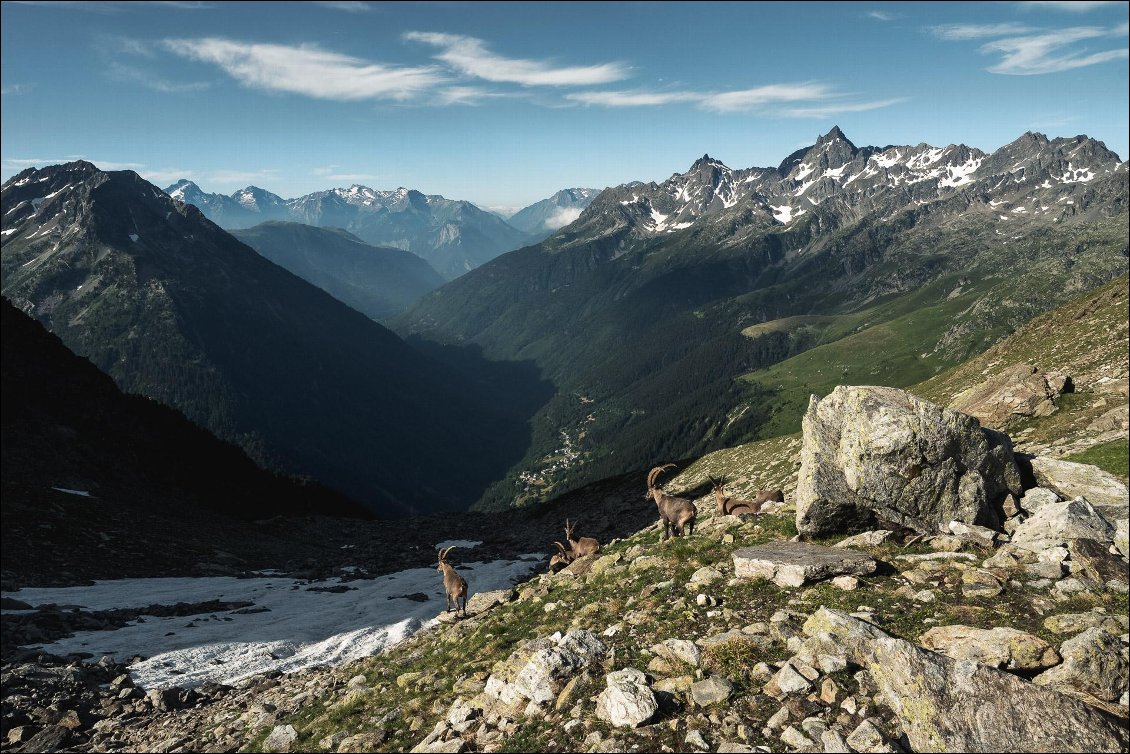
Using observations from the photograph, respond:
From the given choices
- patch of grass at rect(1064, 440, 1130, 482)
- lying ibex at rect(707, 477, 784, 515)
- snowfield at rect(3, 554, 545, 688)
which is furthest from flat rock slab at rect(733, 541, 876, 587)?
snowfield at rect(3, 554, 545, 688)

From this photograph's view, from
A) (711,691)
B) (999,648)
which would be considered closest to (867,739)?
(711,691)

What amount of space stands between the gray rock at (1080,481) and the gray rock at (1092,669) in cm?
837

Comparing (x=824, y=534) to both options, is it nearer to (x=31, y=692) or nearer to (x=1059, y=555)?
(x=1059, y=555)

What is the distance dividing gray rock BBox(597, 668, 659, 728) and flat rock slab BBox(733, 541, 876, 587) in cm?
554

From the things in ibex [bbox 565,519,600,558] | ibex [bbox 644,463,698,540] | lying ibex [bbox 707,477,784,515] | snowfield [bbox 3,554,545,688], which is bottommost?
snowfield [bbox 3,554,545,688]

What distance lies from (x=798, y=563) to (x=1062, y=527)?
261 inches

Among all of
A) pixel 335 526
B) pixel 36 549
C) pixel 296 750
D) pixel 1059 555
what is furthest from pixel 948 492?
pixel 335 526

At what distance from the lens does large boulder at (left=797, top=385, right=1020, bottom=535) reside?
16438mm

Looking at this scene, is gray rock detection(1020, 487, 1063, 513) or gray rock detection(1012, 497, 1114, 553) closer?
gray rock detection(1012, 497, 1114, 553)

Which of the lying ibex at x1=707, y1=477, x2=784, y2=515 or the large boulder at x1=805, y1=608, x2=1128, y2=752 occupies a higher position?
the large boulder at x1=805, y1=608, x2=1128, y2=752

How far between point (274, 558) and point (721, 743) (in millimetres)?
58891

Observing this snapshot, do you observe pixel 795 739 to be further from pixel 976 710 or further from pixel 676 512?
pixel 676 512

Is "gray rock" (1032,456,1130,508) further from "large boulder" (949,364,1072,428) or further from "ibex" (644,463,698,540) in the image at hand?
"ibex" (644,463,698,540)

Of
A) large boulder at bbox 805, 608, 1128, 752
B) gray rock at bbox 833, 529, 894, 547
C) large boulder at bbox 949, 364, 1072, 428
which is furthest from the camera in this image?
large boulder at bbox 949, 364, 1072, 428
